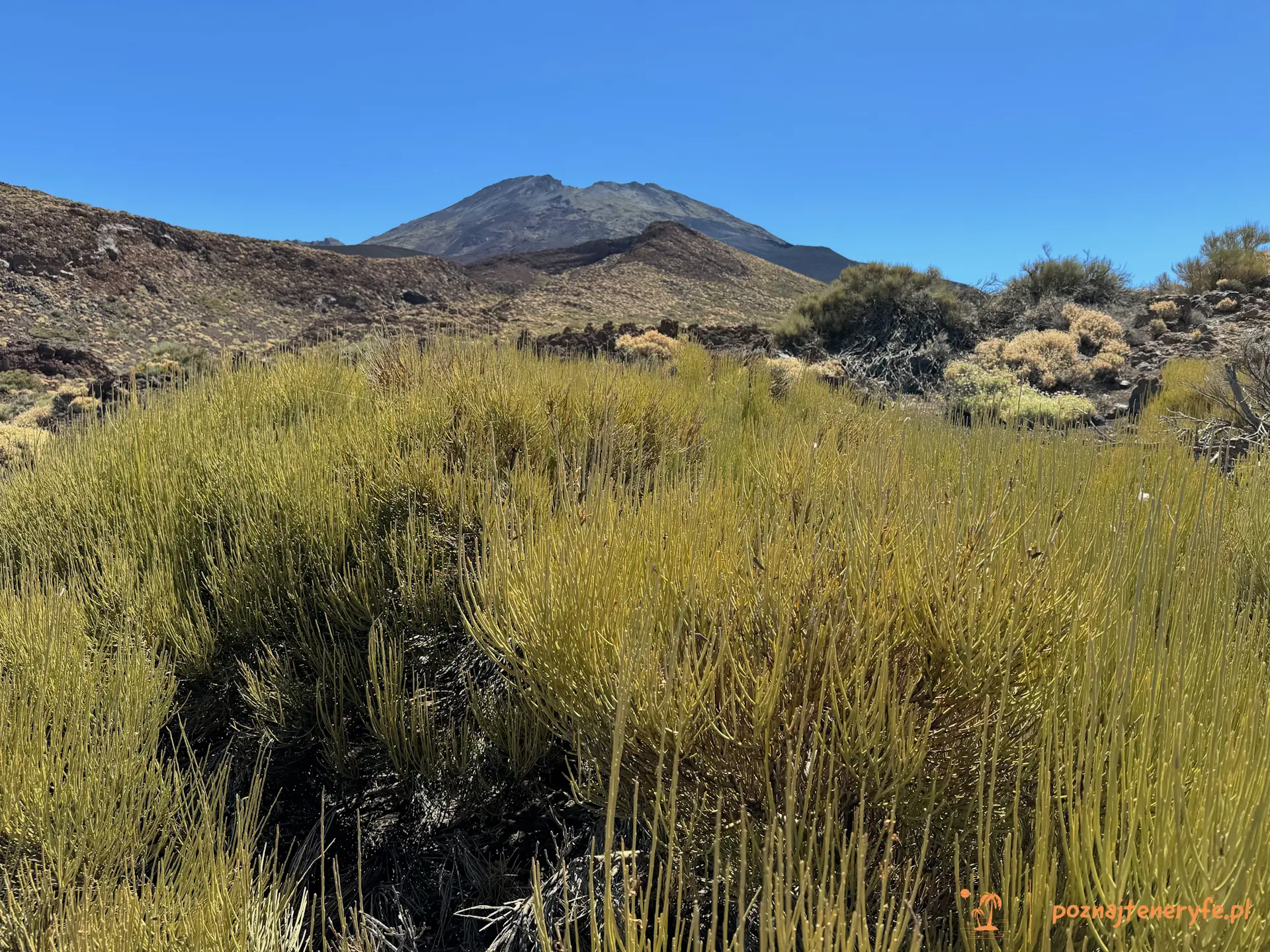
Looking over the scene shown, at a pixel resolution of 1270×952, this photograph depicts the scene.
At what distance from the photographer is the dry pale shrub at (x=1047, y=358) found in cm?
730

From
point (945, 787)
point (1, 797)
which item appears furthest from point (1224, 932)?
point (1, 797)

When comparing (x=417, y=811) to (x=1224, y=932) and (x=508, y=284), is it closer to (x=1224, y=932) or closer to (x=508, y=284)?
(x=1224, y=932)

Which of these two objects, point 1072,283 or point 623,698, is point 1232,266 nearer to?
point 1072,283

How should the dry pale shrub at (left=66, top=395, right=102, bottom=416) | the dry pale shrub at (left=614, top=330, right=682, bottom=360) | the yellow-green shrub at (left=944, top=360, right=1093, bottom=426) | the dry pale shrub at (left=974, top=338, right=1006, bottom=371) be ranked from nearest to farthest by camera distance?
the yellow-green shrub at (left=944, top=360, right=1093, bottom=426), the dry pale shrub at (left=66, top=395, right=102, bottom=416), the dry pale shrub at (left=614, top=330, right=682, bottom=360), the dry pale shrub at (left=974, top=338, right=1006, bottom=371)

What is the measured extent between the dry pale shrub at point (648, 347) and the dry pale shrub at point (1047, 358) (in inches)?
144

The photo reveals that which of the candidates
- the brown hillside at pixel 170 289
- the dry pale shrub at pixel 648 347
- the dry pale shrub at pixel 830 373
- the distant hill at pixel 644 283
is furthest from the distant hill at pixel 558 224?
the dry pale shrub at pixel 830 373

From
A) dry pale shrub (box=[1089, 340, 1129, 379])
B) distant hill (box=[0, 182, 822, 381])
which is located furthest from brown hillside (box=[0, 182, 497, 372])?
dry pale shrub (box=[1089, 340, 1129, 379])

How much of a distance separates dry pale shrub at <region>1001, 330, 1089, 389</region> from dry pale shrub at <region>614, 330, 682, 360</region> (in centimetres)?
365

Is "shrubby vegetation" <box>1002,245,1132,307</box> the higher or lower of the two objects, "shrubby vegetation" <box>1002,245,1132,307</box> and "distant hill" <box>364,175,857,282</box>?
the lower

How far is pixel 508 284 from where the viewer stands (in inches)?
1195

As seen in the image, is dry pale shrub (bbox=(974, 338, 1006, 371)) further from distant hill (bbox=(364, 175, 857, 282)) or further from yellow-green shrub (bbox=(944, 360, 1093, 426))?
distant hill (bbox=(364, 175, 857, 282))

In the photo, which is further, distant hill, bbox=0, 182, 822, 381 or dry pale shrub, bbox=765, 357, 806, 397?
distant hill, bbox=0, 182, 822, 381

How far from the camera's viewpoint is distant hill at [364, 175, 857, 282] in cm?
8075

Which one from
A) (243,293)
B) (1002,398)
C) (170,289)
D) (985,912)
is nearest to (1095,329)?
(1002,398)
